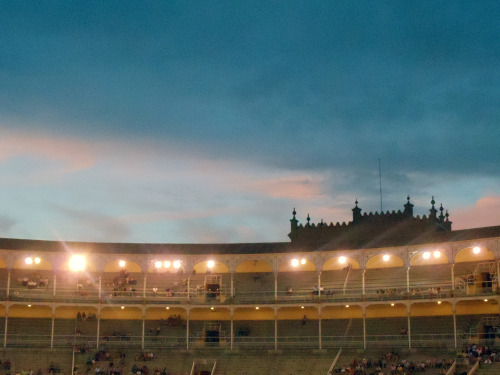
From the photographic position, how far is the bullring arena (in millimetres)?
61094

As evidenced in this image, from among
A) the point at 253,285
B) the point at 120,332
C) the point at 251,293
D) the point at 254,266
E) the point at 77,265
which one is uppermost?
the point at 254,266

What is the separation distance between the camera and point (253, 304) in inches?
→ 2608

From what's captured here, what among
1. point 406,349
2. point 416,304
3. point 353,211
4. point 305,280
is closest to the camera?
point 406,349

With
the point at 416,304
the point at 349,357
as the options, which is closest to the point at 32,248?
the point at 349,357

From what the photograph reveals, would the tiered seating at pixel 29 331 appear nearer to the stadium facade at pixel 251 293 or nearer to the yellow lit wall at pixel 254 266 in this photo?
the stadium facade at pixel 251 293

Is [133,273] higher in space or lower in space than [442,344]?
higher

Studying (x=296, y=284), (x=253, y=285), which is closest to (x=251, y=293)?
(x=253, y=285)

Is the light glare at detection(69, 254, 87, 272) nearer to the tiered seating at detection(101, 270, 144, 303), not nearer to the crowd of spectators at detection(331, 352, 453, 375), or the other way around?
the tiered seating at detection(101, 270, 144, 303)

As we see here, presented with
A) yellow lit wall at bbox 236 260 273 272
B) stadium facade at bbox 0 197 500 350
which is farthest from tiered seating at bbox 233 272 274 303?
yellow lit wall at bbox 236 260 273 272

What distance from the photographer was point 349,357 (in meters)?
61.0

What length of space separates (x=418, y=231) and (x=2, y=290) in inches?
1476

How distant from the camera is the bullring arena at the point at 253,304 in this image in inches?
2405

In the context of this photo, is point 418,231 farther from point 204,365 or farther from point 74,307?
point 74,307

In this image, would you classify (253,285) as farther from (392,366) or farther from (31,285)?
(31,285)
